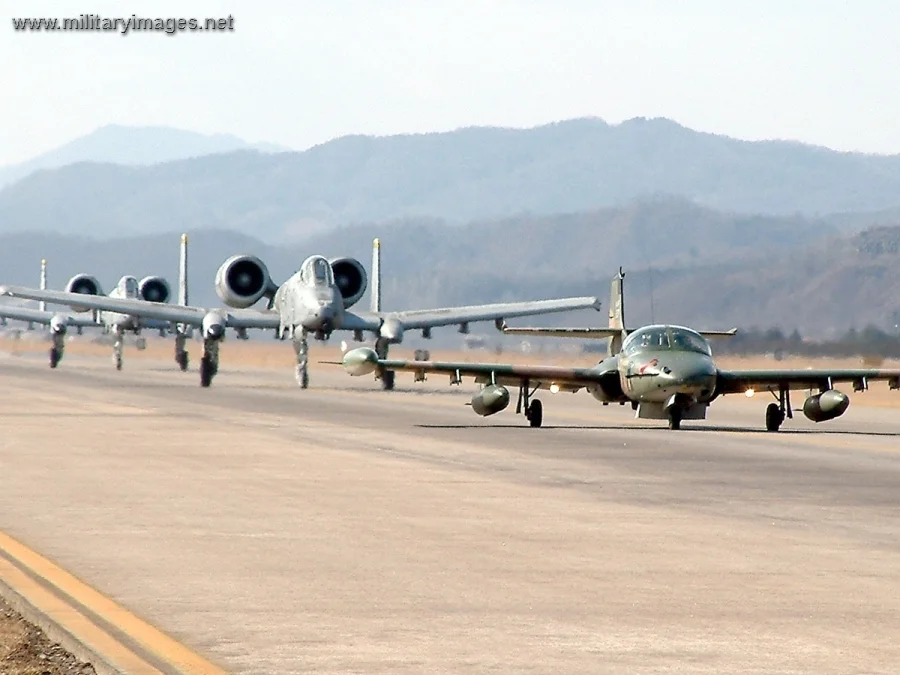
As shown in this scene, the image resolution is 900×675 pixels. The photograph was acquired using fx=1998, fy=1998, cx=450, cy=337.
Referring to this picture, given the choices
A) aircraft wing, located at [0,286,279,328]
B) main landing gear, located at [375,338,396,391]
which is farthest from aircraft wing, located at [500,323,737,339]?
aircraft wing, located at [0,286,279,328]

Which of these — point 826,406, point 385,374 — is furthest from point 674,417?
point 385,374

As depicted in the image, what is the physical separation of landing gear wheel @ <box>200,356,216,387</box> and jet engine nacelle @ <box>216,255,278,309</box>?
260 centimetres

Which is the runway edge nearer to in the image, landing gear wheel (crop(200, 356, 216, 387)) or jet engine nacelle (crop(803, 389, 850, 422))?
jet engine nacelle (crop(803, 389, 850, 422))

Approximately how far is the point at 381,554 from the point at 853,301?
6111 inches

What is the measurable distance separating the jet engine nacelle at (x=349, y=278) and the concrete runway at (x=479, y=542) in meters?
26.3

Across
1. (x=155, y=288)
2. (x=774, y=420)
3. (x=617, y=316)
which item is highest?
(x=155, y=288)

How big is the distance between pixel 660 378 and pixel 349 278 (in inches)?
1089

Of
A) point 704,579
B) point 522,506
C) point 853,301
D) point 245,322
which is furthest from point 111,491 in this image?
point 853,301

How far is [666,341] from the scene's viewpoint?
3102 cm

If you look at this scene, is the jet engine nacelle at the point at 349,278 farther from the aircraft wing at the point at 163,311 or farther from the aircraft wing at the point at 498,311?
the aircraft wing at the point at 163,311

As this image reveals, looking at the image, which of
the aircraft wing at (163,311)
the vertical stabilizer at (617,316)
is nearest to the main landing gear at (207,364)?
the aircraft wing at (163,311)

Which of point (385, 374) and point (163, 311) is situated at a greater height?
point (163, 311)

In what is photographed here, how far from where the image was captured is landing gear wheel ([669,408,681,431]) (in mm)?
31203

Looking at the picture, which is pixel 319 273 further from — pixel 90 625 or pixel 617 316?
pixel 90 625
